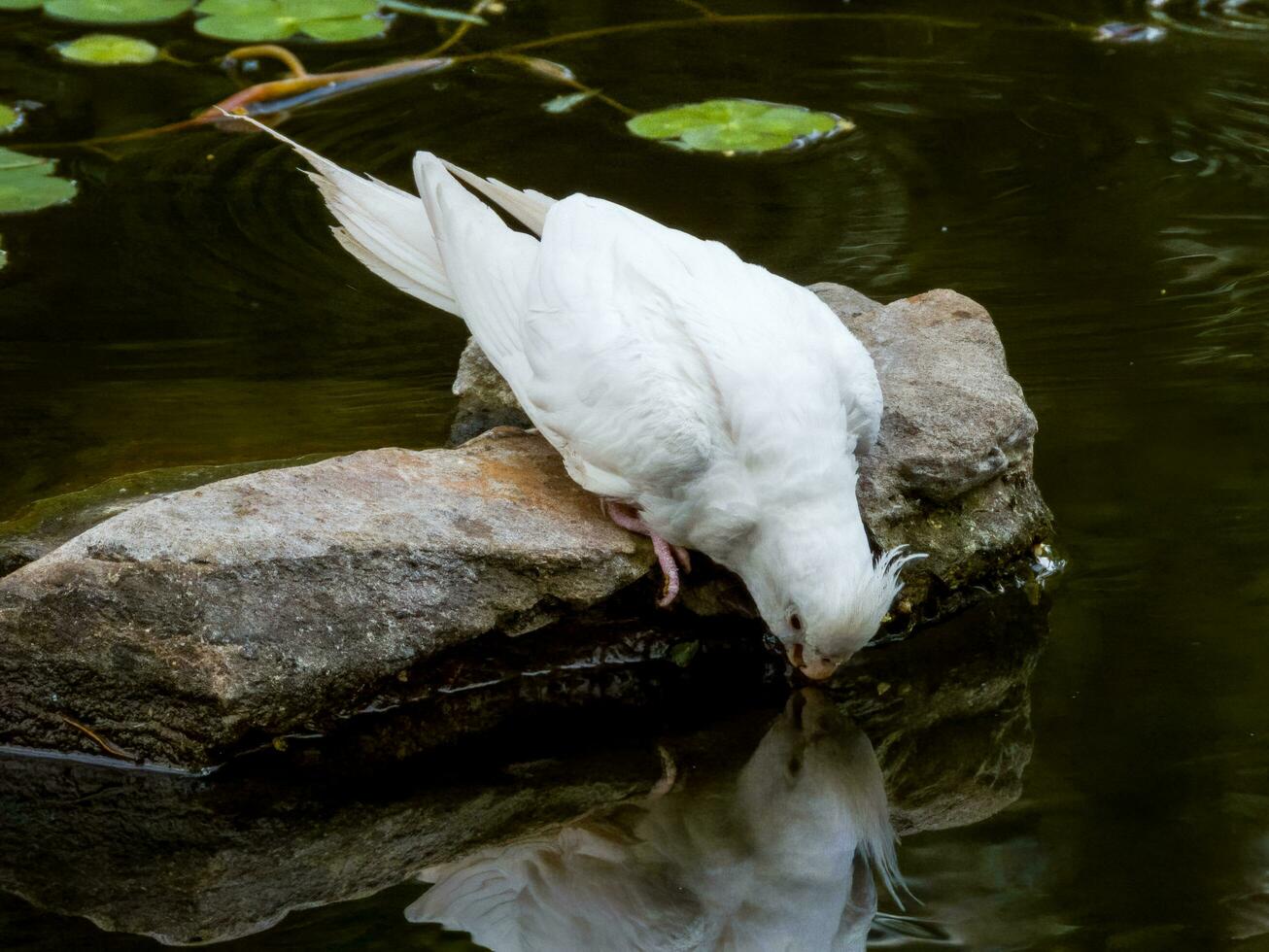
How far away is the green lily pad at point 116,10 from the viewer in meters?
7.28

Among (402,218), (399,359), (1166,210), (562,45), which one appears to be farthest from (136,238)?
(1166,210)

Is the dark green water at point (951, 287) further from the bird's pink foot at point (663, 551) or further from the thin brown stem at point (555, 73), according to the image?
the bird's pink foot at point (663, 551)

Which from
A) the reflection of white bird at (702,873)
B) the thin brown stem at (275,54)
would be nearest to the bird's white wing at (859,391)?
the reflection of white bird at (702,873)

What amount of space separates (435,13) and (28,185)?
7.77 feet

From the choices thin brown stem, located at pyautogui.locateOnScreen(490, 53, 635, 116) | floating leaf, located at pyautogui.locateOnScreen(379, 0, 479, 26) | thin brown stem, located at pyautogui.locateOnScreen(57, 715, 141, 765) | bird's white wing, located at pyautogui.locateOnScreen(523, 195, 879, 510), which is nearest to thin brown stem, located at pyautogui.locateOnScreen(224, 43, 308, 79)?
floating leaf, located at pyautogui.locateOnScreen(379, 0, 479, 26)

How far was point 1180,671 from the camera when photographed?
12.2 ft

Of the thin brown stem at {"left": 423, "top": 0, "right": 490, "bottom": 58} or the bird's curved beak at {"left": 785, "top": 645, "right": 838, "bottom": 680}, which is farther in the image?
the thin brown stem at {"left": 423, "top": 0, "right": 490, "bottom": 58}

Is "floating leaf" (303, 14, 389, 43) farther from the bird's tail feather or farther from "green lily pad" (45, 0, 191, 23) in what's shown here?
the bird's tail feather

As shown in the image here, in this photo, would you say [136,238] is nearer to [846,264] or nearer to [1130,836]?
[846,264]

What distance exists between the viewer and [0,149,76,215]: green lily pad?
597 cm

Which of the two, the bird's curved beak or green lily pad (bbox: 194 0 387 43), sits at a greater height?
green lily pad (bbox: 194 0 387 43)

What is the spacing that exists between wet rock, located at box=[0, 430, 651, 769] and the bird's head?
1.22ft

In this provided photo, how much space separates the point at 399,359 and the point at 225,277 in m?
0.85

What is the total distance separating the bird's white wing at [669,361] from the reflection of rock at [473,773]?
1.65 feet
